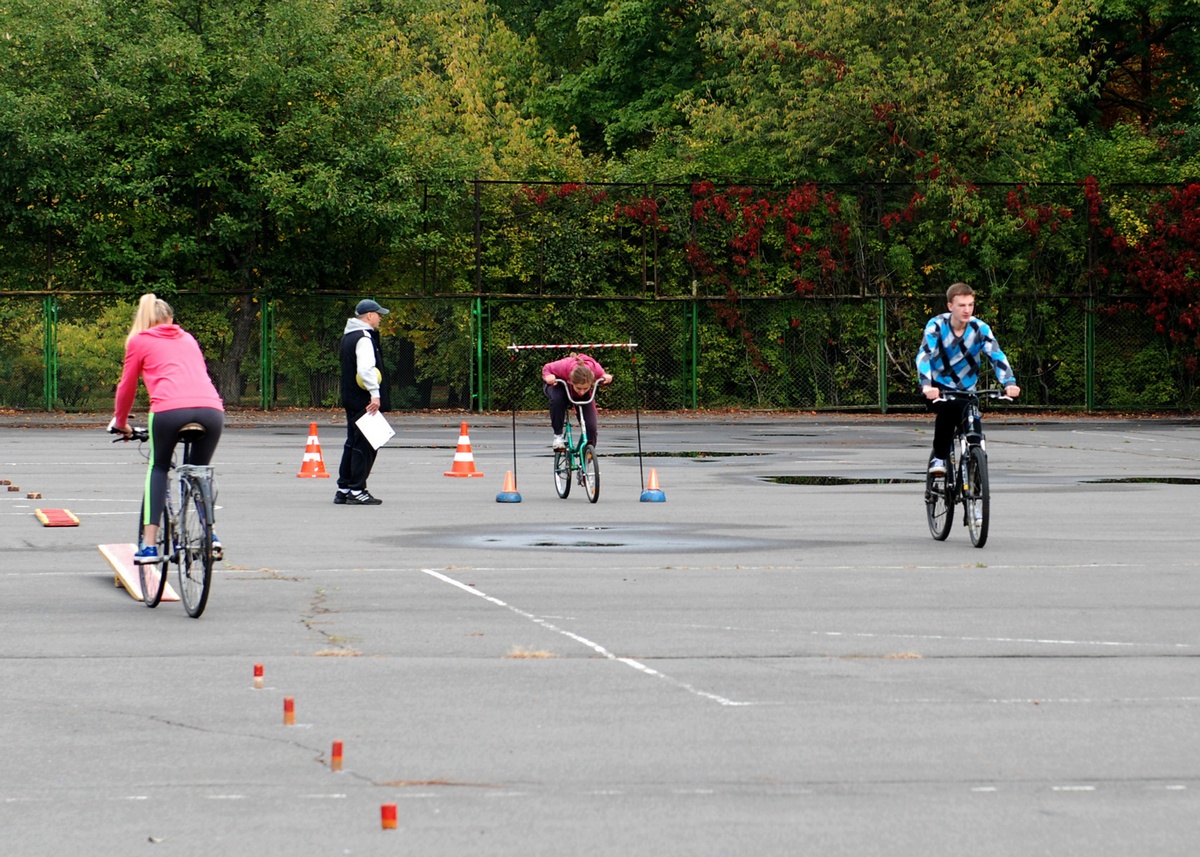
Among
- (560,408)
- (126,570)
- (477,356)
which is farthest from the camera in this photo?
(477,356)

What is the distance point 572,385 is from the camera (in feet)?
56.9

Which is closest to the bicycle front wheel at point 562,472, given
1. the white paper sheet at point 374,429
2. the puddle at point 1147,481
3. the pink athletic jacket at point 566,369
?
the pink athletic jacket at point 566,369

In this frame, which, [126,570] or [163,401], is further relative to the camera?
[126,570]

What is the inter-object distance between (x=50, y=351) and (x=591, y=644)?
28204 millimetres

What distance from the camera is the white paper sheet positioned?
16.7 metres

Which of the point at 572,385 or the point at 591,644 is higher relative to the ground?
the point at 572,385

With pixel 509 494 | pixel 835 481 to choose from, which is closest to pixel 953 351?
pixel 509 494

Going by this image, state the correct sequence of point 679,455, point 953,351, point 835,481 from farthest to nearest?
point 679,455 → point 835,481 → point 953,351

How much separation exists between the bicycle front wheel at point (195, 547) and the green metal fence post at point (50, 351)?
2613cm

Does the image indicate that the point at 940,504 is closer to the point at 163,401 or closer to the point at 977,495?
the point at 977,495

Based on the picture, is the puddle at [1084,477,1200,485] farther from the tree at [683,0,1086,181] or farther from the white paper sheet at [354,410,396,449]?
the tree at [683,0,1086,181]

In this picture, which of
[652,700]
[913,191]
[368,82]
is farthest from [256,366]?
[652,700]

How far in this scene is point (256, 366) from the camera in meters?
36.0

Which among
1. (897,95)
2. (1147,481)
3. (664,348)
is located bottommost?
(1147,481)
